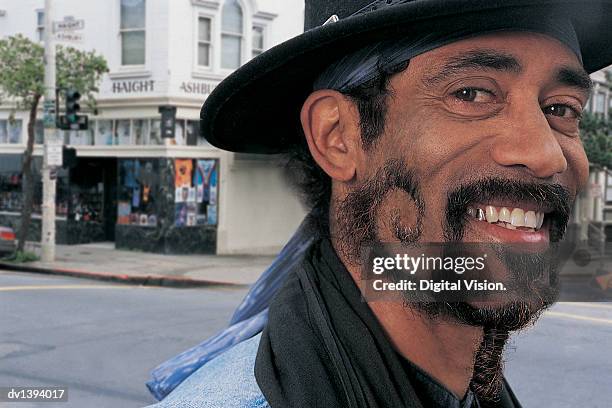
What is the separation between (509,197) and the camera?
3.43ft

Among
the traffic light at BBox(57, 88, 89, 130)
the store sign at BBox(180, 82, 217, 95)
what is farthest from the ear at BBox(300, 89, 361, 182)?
the store sign at BBox(180, 82, 217, 95)

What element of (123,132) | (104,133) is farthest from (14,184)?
(123,132)

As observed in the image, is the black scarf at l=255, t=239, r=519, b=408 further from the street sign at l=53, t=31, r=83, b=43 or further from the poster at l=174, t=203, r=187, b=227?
the poster at l=174, t=203, r=187, b=227

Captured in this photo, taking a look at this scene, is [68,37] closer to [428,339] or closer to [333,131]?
[333,131]

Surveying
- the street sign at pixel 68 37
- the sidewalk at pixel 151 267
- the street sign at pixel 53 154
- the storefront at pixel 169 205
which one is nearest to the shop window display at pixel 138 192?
the storefront at pixel 169 205

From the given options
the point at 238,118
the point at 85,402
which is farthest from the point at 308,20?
the point at 85,402

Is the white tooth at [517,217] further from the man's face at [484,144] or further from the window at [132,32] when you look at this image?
the window at [132,32]

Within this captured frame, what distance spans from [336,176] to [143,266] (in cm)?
1322

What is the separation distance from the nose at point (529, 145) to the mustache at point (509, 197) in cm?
2

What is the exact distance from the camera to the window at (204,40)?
626 inches

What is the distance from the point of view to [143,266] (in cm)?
1413

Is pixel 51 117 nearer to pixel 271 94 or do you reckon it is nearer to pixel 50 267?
pixel 50 267

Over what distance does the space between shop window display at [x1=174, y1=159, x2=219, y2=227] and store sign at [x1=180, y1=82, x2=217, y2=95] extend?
59.4 inches

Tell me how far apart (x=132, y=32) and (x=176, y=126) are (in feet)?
7.69
